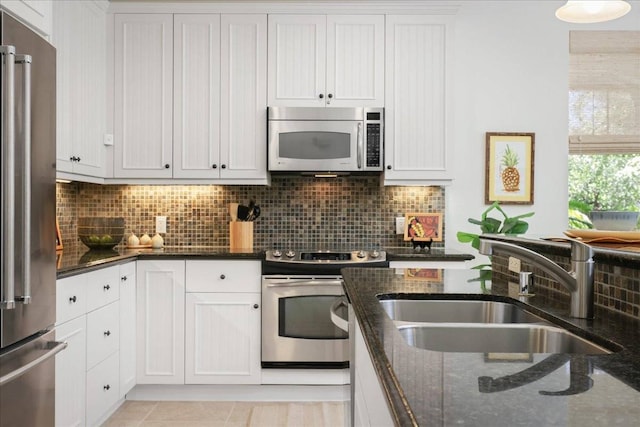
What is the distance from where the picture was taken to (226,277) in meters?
3.17

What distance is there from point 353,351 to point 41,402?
1.16 meters

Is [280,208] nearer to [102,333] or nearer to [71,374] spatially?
[102,333]

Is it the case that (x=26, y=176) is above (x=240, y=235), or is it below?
above

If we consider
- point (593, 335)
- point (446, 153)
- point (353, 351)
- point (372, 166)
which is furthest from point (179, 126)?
point (593, 335)

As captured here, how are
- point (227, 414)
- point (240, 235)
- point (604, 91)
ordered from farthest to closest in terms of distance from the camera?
1. point (604, 91)
2. point (240, 235)
3. point (227, 414)

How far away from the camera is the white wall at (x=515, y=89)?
3.78 meters

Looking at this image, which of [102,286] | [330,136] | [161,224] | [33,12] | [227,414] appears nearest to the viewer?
[33,12]

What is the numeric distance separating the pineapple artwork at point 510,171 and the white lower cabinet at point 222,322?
1910 mm

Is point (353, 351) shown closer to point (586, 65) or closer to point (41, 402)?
point (41, 402)

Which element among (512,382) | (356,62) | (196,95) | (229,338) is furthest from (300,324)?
(512,382)

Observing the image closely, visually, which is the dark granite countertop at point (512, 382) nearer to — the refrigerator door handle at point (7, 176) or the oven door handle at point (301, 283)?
the refrigerator door handle at point (7, 176)

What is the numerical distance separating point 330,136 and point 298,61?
55 cm

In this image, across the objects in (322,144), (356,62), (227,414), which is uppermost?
(356,62)

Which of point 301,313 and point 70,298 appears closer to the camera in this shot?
point 70,298
